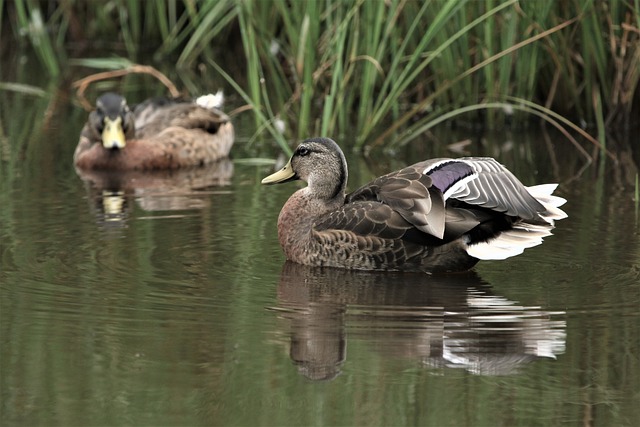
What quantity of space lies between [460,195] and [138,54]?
10647 mm

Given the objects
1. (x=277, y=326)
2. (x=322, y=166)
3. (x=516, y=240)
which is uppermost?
(x=322, y=166)

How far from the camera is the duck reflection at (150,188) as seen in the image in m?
9.54

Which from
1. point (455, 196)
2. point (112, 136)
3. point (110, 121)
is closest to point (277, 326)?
point (455, 196)

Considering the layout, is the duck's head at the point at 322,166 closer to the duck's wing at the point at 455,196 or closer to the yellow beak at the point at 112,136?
the duck's wing at the point at 455,196

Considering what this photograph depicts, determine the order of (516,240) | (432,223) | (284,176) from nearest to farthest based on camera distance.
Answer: (432,223) → (516,240) → (284,176)

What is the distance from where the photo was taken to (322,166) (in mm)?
8055

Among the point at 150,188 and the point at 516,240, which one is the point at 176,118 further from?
the point at 516,240

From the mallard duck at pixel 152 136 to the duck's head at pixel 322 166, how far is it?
3.74 metres

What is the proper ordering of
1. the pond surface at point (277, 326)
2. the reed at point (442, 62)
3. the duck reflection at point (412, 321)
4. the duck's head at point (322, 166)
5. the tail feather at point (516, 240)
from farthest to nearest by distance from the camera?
1. the reed at point (442, 62)
2. the duck's head at point (322, 166)
3. the tail feather at point (516, 240)
4. the duck reflection at point (412, 321)
5. the pond surface at point (277, 326)

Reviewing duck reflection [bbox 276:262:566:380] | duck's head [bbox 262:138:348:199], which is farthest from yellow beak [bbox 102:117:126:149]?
duck reflection [bbox 276:262:566:380]

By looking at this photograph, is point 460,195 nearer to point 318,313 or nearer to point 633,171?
point 318,313

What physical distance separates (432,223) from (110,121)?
16.4 feet

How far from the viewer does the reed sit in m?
10.6

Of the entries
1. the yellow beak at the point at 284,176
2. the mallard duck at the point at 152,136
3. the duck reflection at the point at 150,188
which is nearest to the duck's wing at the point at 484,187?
the yellow beak at the point at 284,176
